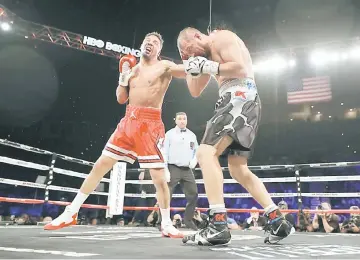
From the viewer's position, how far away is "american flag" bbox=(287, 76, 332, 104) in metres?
10.4

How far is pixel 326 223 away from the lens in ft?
12.9

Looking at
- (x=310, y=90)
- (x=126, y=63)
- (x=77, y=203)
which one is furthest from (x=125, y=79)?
(x=310, y=90)

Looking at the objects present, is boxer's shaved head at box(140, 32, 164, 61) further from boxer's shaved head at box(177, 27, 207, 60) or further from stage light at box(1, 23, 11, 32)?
stage light at box(1, 23, 11, 32)

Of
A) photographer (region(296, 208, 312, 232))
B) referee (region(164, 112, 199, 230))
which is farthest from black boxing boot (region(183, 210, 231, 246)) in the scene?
photographer (region(296, 208, 312, 232))

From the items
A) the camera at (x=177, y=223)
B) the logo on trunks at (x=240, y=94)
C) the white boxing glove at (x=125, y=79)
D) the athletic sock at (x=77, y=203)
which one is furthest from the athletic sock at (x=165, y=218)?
the camera at (x=177, y=223)

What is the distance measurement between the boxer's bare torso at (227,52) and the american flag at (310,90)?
9340 mm

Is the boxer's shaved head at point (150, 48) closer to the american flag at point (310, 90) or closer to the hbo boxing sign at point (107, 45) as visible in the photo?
the hbo boxing sign at point (107, 45)

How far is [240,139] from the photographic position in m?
1.72

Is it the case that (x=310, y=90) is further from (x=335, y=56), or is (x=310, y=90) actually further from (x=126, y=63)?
(x=126, y=63)

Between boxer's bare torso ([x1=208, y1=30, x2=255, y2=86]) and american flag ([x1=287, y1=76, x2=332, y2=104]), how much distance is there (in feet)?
30.6

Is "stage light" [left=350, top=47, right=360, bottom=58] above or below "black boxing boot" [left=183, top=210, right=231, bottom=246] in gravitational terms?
above

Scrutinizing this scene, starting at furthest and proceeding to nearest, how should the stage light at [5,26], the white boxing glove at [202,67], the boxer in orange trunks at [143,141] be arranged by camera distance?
1. the stage light at [5,26]
2. the boxer in orange trunks at [143,141]
3. the white boxing glove at [202,67]

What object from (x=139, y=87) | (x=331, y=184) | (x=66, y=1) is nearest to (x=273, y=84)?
(x=331, y=184)

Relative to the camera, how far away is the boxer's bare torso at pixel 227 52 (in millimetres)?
1780
